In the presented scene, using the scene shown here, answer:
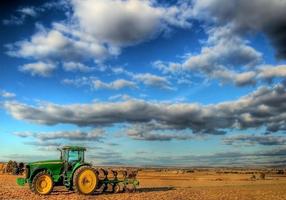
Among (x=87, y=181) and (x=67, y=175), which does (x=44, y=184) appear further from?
(x=87, y=181)

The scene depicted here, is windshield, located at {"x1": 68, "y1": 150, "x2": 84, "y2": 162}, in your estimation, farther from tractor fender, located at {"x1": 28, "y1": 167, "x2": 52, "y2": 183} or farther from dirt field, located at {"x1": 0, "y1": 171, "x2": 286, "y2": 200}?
dirt field, located at {"x1": 0, "y1": 171, "x2": 286, "y2": 200}

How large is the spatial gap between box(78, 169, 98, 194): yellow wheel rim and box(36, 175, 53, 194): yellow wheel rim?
182 cm

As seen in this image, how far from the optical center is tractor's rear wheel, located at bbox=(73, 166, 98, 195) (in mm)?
24828

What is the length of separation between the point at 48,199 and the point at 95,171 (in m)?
3.92

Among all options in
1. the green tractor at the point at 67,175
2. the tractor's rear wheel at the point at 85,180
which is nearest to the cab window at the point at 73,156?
the green tractor at the point at 67,175

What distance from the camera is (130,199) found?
22.8 m

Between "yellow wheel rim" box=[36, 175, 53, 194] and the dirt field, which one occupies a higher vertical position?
"yellow wheel rim" box=[36, 175, 53, 194]

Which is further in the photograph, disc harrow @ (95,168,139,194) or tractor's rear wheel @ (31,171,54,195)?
disc harrow @ (95,168,139,194)

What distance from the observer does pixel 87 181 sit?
2511cm

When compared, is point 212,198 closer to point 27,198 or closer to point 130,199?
point 130,199

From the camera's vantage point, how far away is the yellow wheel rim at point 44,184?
82.7ft

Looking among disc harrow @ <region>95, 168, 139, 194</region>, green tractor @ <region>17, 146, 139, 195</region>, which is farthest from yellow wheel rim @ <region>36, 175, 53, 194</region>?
disc harrow @ <region>95, 168, 139, 194</region>

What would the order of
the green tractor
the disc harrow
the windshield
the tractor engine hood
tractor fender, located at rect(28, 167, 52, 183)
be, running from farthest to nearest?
the disc harrow < the windshield < the tractor engine hood < tractor fender, located at rect(28, 167, 52, 183) < the green tractor

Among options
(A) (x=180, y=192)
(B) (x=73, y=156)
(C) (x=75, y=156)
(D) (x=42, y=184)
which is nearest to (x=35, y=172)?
(D) (x=42, y=184)
